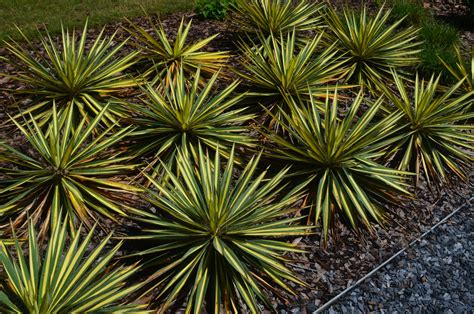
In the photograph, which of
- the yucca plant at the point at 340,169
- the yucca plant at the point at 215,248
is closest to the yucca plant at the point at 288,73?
the yucca plant at the point at 340,169

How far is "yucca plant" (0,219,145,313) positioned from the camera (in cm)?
319

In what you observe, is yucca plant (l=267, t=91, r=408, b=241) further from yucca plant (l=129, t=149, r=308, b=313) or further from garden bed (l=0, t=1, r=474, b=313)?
yucca plant (l=129, t=149, r=308, b=313)

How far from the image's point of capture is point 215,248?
3.71 meters

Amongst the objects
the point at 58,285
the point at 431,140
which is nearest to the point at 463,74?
the point at 431,140

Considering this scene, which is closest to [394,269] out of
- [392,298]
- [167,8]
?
[392,298]

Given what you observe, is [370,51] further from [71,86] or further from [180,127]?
[71,86]

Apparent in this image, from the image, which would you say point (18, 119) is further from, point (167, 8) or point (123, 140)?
point (167, 8)

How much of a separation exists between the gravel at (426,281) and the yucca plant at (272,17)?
3.18 meters

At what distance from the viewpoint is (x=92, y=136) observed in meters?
5.07

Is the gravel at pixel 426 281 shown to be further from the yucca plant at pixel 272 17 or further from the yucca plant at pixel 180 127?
the yucca plant at pixel 272 17

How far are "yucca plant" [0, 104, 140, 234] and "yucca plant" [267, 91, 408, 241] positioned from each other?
1.48 m

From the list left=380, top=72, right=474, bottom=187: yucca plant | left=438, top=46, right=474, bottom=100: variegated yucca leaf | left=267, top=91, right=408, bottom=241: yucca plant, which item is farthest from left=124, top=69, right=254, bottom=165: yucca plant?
left=438, top=46, right=474, bottom=100: variegated yucca leaf

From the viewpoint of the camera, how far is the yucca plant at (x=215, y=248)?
3.72 metres

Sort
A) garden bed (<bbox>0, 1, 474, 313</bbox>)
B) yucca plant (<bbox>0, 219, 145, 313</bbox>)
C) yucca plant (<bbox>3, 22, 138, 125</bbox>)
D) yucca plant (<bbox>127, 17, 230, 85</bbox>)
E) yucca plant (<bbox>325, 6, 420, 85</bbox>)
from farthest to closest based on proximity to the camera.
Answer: yucca plant (<bbox>325, 6, 420, 85</bbox>), yucca plant (<bbox>127, 17, 230, 85</bbox>), yucca plant (<bbox>3, 22, 138, 125</bbox>), garden bed (<bbox>0, 1, 474, 313</bbox>), yucca plant (<bbox>0, 219, 145, 313</bbox>)
